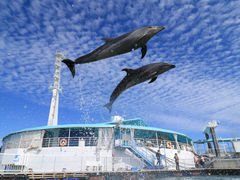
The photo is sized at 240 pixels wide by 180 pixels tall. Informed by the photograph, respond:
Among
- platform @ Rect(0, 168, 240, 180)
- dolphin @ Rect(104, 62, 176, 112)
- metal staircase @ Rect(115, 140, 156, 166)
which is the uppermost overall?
dolphin @ Rect(104, 62, 176, 112)

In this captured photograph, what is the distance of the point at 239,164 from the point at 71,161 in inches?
659

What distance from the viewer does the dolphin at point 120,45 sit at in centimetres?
600

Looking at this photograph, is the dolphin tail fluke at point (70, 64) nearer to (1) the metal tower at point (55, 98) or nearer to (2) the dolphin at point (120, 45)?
(2) the dolphin at point (120, 45)

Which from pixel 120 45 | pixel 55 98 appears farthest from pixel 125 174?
pixel 55 98

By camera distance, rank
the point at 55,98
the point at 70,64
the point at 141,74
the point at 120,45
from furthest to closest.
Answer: the point at 55,98 < the point at 141,74 < the point at 70,64 < the point at 120,45

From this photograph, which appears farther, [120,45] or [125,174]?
[125,174]

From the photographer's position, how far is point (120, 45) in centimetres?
598

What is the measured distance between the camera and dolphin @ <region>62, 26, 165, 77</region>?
6.00m

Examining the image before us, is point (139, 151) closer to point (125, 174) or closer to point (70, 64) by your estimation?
point (125, 174)

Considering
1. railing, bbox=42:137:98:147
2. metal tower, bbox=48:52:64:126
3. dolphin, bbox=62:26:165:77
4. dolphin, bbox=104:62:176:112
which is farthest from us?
metal tower, bbox=48:52:64:126

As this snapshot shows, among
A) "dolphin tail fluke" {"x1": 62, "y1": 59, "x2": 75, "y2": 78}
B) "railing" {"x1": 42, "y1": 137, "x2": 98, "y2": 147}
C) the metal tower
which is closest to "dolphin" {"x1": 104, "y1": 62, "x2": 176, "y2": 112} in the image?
"dolphin tail fluke" {"x1": 62, "y1": 59, "x2": 75, "y2": 78}

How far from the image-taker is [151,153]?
1880 centimetres

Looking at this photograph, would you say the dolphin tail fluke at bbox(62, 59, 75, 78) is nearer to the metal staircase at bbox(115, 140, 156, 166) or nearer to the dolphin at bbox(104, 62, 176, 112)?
the dolphin at bbox(104, 62, 176, 112)

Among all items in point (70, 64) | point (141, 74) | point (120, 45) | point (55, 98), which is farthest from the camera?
point (55, 98)
